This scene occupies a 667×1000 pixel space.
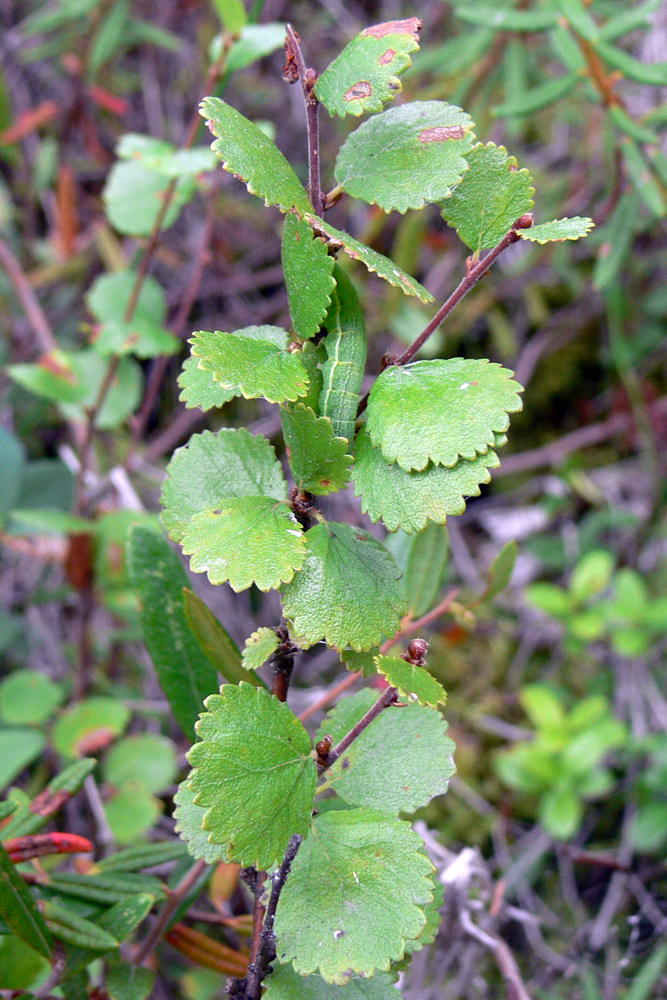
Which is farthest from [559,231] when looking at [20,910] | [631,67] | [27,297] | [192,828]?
[27,297]

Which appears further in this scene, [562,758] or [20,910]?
[562,758]

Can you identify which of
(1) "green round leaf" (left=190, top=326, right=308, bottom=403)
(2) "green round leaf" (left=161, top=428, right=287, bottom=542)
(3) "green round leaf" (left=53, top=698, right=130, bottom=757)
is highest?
(1) "green round leaf" (left=190, top=326, right=308, bottom=403)

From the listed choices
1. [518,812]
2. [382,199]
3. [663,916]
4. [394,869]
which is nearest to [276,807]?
[394,869]

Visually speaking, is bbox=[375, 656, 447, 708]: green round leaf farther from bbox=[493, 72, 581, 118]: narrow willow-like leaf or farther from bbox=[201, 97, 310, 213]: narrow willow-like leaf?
bbox=[493, 72, 581, 118]: narrow willow-like leaf

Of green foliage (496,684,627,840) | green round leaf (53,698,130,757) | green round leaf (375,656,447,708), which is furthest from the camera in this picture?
green foliage (496,684,627,840)

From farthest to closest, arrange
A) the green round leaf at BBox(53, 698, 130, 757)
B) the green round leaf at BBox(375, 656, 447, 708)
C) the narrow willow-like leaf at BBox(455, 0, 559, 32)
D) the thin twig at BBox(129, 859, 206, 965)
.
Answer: the narrow willow-like leaf at BBox(455, 0, 559, 32)
the green round leaf at BBox(53, 698, 130, 757)
the thin twig at BBox(129, 859, 206, 965)
the green round leaf at BBox(375, 656, 447, 708)

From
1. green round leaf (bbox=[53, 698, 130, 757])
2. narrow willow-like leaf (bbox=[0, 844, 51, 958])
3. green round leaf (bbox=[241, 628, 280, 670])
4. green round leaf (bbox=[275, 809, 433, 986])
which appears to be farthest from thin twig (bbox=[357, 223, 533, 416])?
green round leaf (bbox=[53, 698, 130, 757])

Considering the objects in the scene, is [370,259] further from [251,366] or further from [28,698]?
[28,698]

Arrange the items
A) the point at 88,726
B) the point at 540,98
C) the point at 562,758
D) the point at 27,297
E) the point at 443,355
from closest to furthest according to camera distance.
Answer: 1. the point at 88,726
2. the point at 540,98
3. the point at 562,758
4. the point at 27,297
5. the point at 443,355
